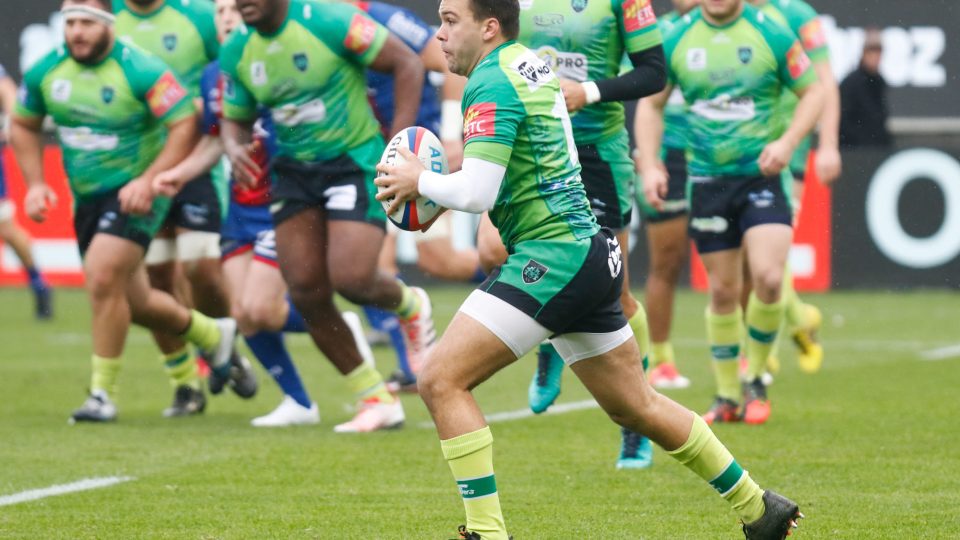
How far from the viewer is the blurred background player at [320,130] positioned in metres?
8.15

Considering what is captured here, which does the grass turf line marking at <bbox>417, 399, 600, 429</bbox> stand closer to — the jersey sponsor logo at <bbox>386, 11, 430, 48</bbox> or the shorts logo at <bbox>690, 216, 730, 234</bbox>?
the shorts logo at <bbox>690, 216, 730, 234</bbox>

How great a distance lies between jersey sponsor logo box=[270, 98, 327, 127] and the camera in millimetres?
8234

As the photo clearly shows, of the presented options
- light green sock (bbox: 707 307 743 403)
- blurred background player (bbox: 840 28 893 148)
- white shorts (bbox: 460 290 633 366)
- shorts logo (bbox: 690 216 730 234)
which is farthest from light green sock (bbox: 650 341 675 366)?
blurred background player (bbox: 840 28 893 148)

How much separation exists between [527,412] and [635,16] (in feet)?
10.2

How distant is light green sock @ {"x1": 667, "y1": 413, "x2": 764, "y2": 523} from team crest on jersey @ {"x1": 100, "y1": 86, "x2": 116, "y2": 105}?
4.69 m

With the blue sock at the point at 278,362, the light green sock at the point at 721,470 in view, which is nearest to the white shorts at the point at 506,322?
the light green sock at the point at 721,470

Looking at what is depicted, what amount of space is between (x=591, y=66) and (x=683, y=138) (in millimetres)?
3849

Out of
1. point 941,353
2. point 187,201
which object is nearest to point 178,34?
point 187,201

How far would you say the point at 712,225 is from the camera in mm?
8484

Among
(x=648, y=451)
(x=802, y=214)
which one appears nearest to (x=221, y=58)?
(x=648, y=451)

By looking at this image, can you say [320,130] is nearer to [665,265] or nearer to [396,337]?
[396,337]

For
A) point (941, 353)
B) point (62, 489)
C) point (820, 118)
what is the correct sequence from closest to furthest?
1. point (62, 489)
2. point (820, 118)
3. point (941, 353)

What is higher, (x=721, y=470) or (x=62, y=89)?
(x=721, y=470)

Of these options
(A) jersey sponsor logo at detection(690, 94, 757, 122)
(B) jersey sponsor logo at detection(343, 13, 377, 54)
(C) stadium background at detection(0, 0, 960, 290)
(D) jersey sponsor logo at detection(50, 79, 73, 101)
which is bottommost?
(C) stadium background at detection(0, 0, 960, 290)
